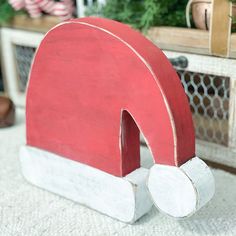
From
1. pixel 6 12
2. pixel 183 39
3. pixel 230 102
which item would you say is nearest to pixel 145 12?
pixel 183 39

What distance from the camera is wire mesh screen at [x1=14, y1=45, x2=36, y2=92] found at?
0.96m

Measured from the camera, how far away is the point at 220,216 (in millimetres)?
567

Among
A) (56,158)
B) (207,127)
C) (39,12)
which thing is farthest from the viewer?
(39,12)

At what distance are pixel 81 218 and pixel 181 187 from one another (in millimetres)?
153

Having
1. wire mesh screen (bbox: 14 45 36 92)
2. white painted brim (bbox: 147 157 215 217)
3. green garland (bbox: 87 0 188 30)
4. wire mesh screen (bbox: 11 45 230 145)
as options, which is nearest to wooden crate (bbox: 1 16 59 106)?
wire mesh screen (bbox: 14 45 36 92)

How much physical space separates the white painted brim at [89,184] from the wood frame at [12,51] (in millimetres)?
322

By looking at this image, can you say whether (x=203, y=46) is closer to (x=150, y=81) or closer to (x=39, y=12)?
(x=150, y=81)

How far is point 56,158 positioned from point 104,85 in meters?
0.14

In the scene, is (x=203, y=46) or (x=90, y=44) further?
(x=203, y=46)

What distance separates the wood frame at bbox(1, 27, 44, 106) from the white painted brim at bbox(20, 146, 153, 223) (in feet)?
1.06

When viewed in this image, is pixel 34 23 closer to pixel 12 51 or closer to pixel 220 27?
pixel 12 51

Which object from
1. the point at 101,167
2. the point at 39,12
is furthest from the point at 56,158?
the point at 39,12

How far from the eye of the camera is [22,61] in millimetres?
973

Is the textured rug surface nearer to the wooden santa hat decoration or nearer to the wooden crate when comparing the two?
the wooden santa hat decoration
